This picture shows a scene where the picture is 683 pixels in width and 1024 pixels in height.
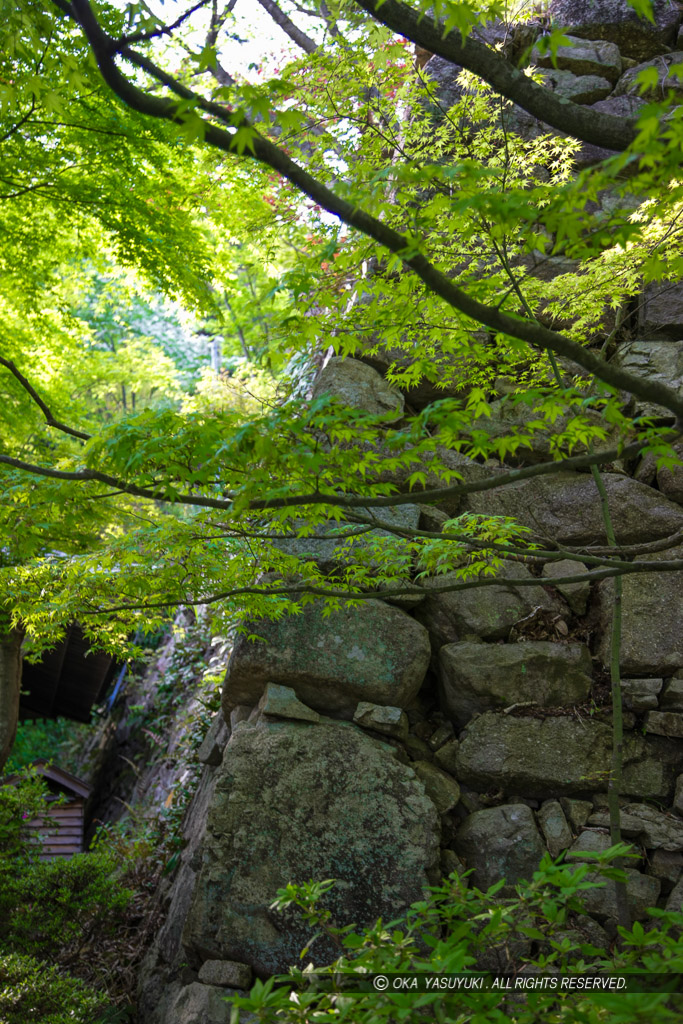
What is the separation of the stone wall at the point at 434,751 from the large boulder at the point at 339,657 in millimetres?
16

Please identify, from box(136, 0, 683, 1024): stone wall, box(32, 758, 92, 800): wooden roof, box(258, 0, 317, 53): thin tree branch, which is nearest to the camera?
box(136, 0, 683, 1024): stone wall

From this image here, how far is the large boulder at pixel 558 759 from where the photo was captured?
5266 millimetres

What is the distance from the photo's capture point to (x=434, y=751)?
580 centimetres

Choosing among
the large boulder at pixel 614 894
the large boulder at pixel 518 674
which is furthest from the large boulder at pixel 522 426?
the large boulder at pixel 614 894

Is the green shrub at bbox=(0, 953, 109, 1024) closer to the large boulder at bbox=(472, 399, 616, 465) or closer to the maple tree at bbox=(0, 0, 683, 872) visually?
the maple tree at bbox=(0, 0, 683, 872)

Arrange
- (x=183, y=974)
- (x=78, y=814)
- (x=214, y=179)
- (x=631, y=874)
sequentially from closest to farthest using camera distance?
1. (x=631, y=874)
2. (x=183, y=974)
3. (x=214, y=179)
4. (x=78, y=814)

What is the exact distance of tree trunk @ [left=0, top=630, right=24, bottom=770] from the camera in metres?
7.31

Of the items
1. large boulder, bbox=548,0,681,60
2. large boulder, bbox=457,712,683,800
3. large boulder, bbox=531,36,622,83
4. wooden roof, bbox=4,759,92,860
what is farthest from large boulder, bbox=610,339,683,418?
wooden roof, bbox=4,759,92,860

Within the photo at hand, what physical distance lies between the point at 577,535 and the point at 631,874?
2807 mm

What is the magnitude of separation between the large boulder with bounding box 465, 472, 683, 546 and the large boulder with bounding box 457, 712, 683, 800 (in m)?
1.73

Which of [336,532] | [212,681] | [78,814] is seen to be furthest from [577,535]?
[78,814]

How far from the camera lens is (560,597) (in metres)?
6.16

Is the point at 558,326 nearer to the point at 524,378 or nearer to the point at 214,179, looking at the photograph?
the point at 524,378

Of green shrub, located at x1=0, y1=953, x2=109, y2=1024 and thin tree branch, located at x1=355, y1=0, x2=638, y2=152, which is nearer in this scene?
thin tree branch, located at x1=355, y1=0, x2=638, y2=152
